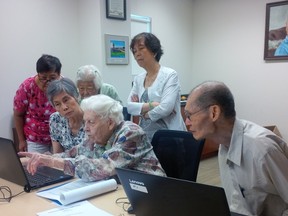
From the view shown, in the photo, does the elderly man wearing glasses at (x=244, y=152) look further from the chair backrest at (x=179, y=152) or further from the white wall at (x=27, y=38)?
the white wall at (x=27, y=38)

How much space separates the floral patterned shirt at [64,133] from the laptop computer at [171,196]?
999 millimetres

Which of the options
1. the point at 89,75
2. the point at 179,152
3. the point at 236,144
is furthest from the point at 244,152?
the point at 89,75

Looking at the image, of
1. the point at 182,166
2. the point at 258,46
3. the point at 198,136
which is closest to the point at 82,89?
the point at 182,166

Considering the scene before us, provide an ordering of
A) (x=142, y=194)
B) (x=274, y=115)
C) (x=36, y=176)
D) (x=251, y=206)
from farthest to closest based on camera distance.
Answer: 1. (x=274, y=115)
2. (x=36, y=176)
3. (x=251, y=206)
4. (x=142, y=194)

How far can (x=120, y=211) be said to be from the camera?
1335 millimetres

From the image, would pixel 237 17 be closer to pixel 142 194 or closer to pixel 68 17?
pixel 68 17

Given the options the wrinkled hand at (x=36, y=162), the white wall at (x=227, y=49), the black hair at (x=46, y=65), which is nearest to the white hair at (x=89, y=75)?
the black hair at (x=46, y=65)

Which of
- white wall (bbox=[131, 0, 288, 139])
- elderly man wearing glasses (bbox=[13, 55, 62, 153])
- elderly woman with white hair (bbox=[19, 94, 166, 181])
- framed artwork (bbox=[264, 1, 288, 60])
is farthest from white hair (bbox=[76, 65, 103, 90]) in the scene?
framed artwork (bbox=[264, 1, 288, 60])

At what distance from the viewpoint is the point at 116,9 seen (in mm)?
3541

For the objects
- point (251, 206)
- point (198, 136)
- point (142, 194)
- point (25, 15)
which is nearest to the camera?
point (142, 194)

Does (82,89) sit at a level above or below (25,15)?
below

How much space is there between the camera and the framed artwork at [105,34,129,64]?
139 inches

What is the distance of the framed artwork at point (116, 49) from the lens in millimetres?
3535

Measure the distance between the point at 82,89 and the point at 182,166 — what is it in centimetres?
111
